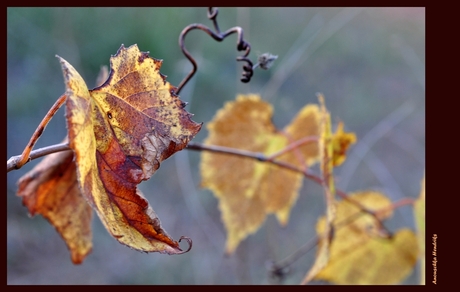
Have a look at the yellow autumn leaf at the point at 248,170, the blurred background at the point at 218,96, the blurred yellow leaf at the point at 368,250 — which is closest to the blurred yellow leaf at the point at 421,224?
the blurred yellow leaf at the point at 368,250

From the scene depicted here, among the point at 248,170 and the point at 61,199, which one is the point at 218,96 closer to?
the point at 248,170

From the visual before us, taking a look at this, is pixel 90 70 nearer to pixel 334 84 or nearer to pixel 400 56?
pixel 334 84

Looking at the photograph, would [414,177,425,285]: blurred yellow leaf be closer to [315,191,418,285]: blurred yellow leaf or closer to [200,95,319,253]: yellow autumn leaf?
[315,191,418,285]: blurred yellow leaf

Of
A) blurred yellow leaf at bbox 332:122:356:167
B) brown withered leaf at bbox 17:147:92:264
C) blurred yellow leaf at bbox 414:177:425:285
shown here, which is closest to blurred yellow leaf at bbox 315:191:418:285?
blurred yellow leaf at bbox 414:177:425:285

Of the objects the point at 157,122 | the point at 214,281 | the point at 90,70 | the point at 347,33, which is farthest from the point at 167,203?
the point at 157,122

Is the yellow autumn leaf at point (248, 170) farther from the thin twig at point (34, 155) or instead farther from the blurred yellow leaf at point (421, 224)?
the thin twig at point (34, 155)
